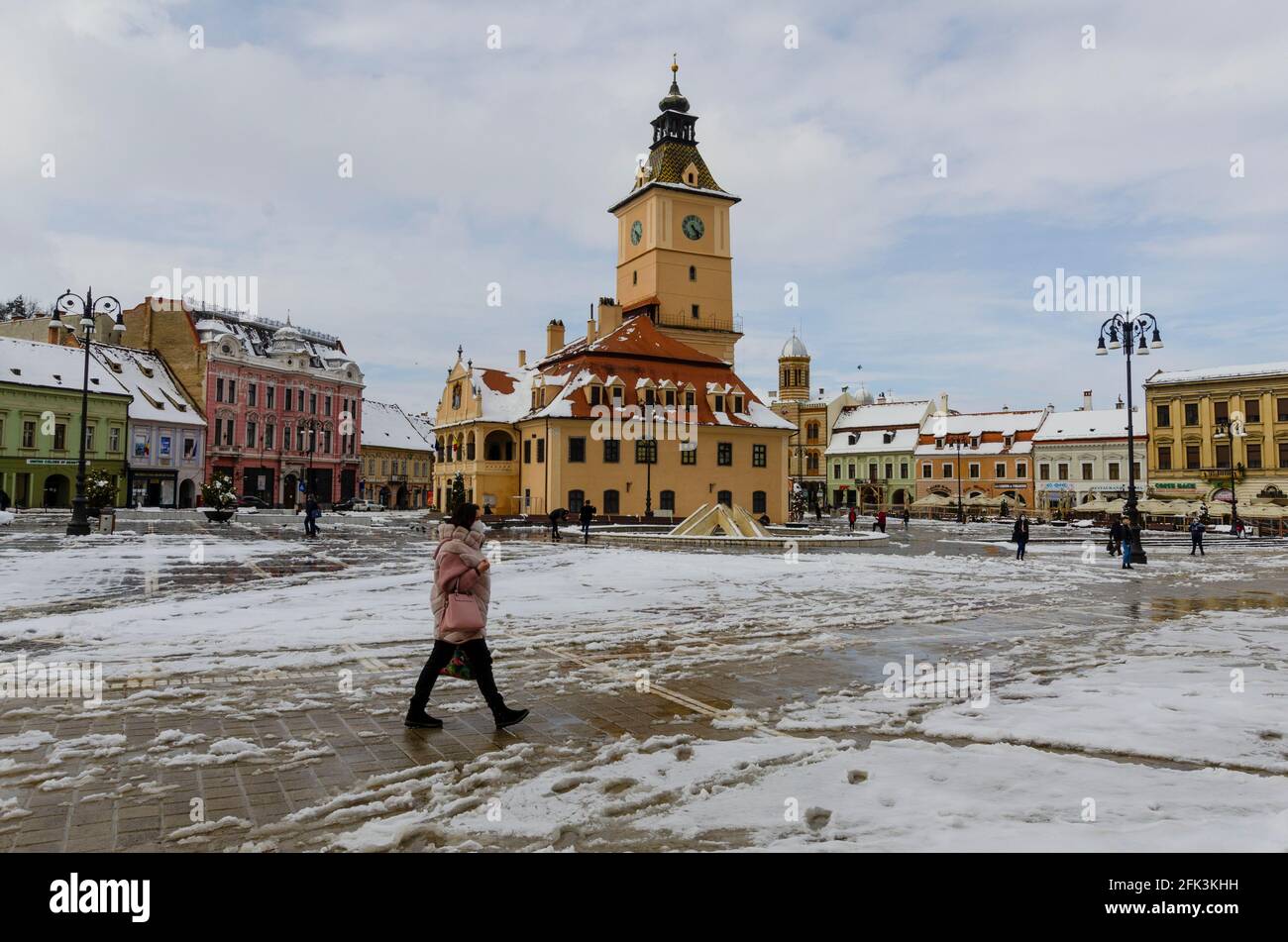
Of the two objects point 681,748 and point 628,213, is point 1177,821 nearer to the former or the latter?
point 681,748

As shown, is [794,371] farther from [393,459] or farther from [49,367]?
[49,367]

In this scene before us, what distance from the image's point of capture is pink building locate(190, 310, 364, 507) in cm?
6750

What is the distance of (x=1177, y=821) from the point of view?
453cm

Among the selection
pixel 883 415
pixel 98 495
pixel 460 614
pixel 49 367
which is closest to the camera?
pixel 460 614

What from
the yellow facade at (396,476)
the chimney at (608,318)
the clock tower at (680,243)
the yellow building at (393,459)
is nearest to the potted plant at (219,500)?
the chimney at (608,318)

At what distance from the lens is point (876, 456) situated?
87438 mm

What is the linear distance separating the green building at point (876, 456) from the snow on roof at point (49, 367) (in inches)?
2528

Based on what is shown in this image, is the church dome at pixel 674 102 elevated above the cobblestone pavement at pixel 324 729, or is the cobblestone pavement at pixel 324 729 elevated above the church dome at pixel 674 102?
the church dome at pixel 674 102

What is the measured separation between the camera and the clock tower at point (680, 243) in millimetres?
62719

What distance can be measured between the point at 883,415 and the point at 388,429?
168ft

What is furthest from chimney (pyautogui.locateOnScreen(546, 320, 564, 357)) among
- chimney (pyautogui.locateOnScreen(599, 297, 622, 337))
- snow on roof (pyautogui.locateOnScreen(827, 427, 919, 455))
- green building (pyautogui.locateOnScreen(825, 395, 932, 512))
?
snow on roof (pyautogui.locateOnScreen(827, 427, 919, 455))

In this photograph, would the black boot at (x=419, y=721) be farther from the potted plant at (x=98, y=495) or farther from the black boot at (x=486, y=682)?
the potted plant at (x=98, y=495)

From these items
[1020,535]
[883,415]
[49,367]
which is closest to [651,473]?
[1020,535]
